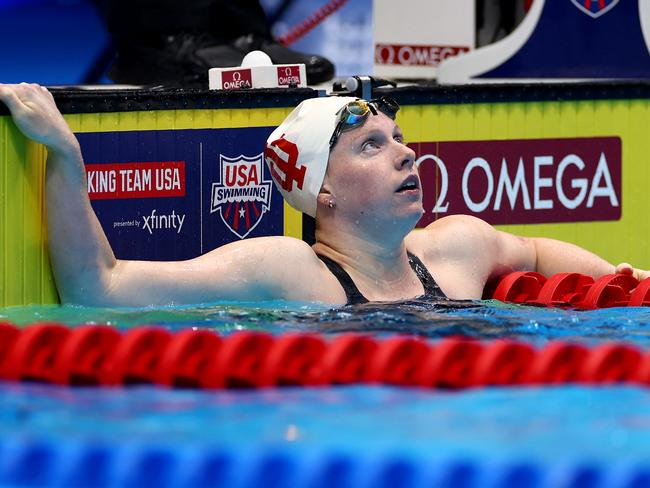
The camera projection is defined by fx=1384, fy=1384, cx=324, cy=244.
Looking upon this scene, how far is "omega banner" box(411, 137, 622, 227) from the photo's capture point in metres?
5.22

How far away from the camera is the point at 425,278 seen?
4.48 m

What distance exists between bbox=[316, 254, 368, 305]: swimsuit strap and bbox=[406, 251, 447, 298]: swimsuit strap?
26 centimetres

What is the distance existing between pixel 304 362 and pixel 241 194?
6.06 feet

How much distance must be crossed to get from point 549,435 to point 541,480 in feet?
0.53

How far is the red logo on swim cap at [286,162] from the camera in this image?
438 centimetres

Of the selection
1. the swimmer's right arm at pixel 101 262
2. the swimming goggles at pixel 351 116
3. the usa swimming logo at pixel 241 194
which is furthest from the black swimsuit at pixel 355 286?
the usa swimming logo at pixel 241 194

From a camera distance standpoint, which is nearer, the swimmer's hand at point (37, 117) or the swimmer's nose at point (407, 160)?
the swimmer's hand at point (37, 117)

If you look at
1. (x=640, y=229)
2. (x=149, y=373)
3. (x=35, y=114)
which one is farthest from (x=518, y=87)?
(x=149, y=373)

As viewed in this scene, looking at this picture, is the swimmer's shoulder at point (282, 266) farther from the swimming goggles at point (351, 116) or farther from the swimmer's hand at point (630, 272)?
the swimmer's hand at point (630, 272)

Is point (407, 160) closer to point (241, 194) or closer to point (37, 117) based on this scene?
point (241, 194)

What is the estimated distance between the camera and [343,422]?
2.53 metres

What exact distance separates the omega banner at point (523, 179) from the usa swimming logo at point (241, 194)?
0.67 m

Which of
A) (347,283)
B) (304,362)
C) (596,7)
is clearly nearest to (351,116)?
(347,283)

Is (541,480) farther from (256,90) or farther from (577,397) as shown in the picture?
(256,90)
